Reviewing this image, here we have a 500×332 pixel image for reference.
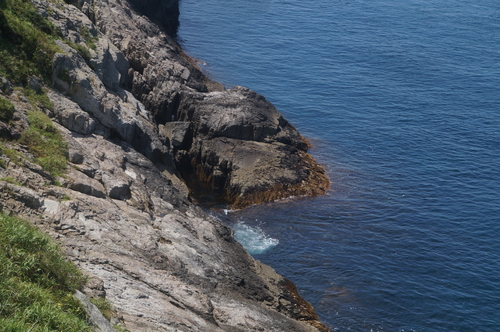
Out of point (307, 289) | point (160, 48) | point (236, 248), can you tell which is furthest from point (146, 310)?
point (160, 48)

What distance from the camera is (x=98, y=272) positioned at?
1984cm

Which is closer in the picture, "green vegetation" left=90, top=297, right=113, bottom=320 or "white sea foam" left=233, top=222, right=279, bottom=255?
"green vegetation" left=90, top=297, right=113, bottom=320

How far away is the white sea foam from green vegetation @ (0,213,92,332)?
2126cm

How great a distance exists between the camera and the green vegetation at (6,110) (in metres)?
24.5

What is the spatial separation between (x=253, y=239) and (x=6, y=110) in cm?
2015

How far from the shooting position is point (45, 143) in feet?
84.3

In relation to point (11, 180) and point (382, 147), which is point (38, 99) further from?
point (382, 147)

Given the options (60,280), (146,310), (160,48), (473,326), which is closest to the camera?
(60,280)

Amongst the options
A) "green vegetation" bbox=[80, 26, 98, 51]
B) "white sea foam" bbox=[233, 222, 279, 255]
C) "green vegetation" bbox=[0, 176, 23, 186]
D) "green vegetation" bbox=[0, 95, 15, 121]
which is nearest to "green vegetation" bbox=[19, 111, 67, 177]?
"green vegetation" bbox=[0, 95, 15, 121]

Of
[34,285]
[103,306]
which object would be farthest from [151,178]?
[34,285]

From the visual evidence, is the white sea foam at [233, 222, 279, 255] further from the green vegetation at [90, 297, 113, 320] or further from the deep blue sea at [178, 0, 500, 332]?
the green vegetation at [90, 297, 113, 320]

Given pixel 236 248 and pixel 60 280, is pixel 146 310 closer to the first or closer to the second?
pixel 60 280

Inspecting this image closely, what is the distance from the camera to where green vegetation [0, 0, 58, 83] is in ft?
95.9

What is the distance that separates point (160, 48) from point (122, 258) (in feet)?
119
